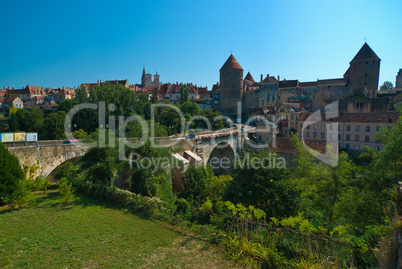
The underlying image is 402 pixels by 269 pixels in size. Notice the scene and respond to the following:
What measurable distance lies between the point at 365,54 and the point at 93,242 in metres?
66.8

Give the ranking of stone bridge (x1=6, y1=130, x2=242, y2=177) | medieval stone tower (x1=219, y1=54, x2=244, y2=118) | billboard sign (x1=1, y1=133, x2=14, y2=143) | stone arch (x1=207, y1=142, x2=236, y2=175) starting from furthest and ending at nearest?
1. medieval stone tower (x1=219, y1=54, x2=244, y2=118)
2. stone arch (x1=207, y1=142, x2=236, y2=175)
3. billboard sign (x1=1, y1=133, x2=14, y2=143)
4. stone bridge (x1=6, y1=130, x2=242, y2=177)

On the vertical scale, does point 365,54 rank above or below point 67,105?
above

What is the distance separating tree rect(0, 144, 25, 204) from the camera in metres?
10.5

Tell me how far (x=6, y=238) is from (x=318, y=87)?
66191 mm

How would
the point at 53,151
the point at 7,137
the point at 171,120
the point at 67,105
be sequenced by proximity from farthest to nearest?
1. the point at 67,105
2. the point at 171,120
3. the point at 53,151
4. the point at 7,137

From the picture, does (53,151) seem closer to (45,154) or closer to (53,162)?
(45,154)

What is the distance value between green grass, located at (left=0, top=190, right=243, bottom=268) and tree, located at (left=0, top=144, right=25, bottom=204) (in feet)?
2.70

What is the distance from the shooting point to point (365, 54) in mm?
54594

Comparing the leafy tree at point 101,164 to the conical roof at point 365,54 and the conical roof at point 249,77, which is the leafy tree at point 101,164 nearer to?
the conical roof at point 365,54

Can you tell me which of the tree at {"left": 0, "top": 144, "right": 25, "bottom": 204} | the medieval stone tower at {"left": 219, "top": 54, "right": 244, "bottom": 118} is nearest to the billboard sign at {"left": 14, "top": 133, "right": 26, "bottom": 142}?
the tree at {"left": 0, "top": 144, "right": 25, "bottom": 204}

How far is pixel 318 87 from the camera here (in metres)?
60.4

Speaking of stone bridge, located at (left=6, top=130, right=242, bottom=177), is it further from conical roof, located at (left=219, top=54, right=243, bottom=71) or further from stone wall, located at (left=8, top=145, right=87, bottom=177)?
conical roof, located at (left=219, top=54, right=243, bottom=71)

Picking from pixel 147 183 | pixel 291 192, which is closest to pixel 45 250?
pixel 147 183

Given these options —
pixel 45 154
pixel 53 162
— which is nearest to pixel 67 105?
pixel 53 162
